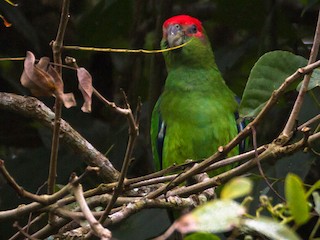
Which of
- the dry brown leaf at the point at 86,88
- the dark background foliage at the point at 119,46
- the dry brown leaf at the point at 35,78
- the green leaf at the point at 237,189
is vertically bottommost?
the dark background foliage at the point at 119,46

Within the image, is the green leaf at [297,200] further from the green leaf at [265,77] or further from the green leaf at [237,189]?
the green leaf at [265,77]

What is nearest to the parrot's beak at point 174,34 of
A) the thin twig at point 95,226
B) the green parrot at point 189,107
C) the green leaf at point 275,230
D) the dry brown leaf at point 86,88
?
the green parrot at point 189,107

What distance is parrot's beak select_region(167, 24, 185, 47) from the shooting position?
273 cm

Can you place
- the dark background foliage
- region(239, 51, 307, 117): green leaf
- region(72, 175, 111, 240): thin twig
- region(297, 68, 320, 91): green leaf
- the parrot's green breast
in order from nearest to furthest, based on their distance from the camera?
region(72, 175, 111, 240): thin twig → region(297, 68, 320, 91): green leaf → region(239, 51, 307, 117): green leaf → the parrot's green breast → the dark background foliage

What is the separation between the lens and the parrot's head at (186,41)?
2746mm

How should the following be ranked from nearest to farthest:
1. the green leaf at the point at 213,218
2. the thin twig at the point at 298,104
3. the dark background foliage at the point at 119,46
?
the green leaf at the point at 213,218 < the thin twig at the point at 298,104 < the dark background foliage at the point at 119,46

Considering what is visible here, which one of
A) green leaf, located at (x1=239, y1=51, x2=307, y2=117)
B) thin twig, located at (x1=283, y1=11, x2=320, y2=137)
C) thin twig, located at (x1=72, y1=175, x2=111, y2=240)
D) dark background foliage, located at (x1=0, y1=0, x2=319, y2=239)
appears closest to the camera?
thin twig, located at (x1=72, y1=175, x2=111, y2=240)

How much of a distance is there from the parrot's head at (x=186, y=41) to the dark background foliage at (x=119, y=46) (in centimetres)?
9

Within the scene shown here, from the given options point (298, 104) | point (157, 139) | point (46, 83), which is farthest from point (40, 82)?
point (157, 139)

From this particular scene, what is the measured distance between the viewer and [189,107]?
277 cm

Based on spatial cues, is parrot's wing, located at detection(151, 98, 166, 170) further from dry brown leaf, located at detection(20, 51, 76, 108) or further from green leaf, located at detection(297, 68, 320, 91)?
dry brown leaf, located at detection(20, 51, 76, 108)

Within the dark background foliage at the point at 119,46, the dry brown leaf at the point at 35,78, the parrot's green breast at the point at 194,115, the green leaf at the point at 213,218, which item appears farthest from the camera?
the dark background foliage at the point at 119,46

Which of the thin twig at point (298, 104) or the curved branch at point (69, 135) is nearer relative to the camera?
the thin twig at point (298, 104)

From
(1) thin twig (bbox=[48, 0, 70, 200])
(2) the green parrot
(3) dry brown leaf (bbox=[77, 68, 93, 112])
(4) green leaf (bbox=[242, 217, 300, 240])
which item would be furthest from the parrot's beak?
(4) green leaf (bbox=[242, 217, 300, 240])
